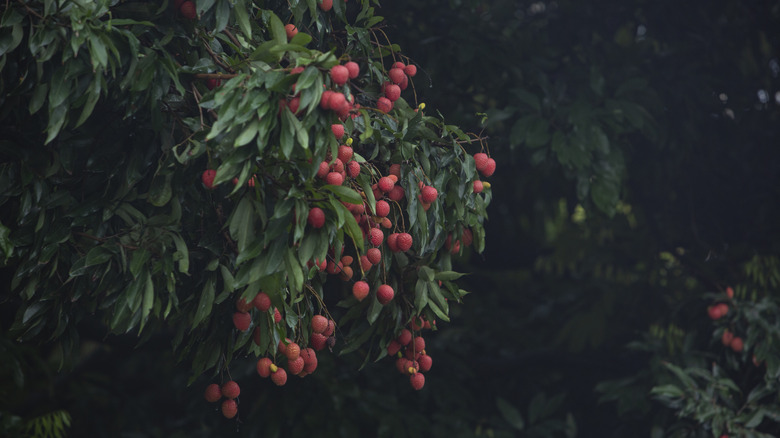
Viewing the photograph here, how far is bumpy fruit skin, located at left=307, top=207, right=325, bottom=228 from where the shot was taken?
1808 millimetres

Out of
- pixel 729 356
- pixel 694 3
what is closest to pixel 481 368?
pixel 729 356

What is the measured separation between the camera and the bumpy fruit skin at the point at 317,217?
1.81 m

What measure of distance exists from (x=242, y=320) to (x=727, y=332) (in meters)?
2.50

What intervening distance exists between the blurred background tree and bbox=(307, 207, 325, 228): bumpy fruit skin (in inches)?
54.3

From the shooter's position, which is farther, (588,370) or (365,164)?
(588,370)

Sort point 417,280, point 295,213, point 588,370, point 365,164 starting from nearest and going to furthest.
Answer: point 295,213
point 365,164
point 417,280
point 588,370

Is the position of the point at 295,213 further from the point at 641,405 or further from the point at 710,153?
the point at 710,153

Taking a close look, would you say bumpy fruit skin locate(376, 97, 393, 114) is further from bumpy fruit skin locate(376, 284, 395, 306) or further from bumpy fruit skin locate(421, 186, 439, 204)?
bumpy fruit skin locate(376, 284, 395, 306)

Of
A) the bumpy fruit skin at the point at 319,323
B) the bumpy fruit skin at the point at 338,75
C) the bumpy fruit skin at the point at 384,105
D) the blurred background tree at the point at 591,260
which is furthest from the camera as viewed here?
the blurred background tree at the point at 591,260

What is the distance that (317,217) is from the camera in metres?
1.81

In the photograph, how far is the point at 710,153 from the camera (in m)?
4.14

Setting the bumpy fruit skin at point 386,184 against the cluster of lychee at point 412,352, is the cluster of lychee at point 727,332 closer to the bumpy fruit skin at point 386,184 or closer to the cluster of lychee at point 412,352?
the cluster of lychee at point 412,352

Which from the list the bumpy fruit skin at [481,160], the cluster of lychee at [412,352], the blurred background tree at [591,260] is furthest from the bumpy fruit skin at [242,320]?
the blurred background tree at [591,260]

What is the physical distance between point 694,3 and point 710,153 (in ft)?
2.58
